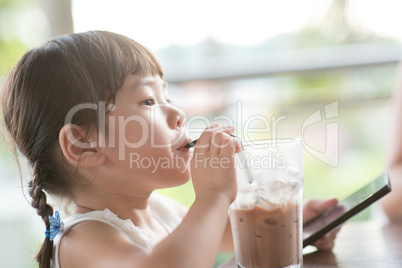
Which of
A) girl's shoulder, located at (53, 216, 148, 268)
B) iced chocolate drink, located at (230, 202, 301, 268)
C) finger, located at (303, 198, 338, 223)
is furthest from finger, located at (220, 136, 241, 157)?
finger, located at (303, 198, 338, 223)

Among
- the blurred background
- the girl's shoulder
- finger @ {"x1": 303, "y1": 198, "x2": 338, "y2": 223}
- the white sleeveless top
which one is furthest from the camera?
the blurred background

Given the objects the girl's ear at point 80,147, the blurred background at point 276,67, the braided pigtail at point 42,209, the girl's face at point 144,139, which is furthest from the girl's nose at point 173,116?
the blurred background at point 276,67

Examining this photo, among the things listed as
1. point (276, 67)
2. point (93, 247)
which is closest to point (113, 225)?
point (93, 247)

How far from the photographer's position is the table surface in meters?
0.88

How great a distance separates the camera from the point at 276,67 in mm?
2197

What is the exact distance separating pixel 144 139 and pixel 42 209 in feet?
0.83

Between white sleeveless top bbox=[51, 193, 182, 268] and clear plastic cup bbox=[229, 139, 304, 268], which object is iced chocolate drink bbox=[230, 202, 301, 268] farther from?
white sleeveless top bbox=[51, 193, 182, 268]

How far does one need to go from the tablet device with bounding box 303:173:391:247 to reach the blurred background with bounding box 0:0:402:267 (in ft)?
3.86

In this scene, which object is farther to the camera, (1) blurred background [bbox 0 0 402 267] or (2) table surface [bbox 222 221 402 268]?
(1) blurred background [bbox 0 0 402 267]

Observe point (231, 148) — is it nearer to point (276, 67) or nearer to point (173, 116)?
point (173, 116)

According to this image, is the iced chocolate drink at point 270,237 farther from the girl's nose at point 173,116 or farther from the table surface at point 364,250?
the girl's nose at point 173,116

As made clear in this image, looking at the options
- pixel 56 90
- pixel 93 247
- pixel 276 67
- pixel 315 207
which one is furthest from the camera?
pixel 276 67

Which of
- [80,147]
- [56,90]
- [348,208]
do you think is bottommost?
[348,208]

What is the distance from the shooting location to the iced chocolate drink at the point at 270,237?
0.85m
